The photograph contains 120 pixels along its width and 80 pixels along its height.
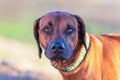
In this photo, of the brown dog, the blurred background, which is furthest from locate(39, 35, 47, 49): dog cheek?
the blurred background

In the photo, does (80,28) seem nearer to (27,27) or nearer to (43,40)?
(43,40)

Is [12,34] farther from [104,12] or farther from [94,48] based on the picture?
[94,48]

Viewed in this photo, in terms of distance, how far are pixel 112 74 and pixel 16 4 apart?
1.58 m

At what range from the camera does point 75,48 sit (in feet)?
8.55

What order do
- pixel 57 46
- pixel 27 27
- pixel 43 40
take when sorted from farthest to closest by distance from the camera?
pixel 27 27 < pixel 43 40 < pixel 57 46

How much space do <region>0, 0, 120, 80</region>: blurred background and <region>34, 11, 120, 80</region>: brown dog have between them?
1.11 m

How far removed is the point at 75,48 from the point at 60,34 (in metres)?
0.15

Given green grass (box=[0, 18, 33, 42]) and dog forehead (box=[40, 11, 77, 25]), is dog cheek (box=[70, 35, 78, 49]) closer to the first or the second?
dog forehead (box=[40, 11, 77, 25])

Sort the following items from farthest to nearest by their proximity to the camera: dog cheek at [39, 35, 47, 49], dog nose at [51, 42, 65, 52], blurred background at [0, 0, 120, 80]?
blurred background at [0, 0, 120, 80] < dog cheek at [39, 35, 47, 49] < dog nose at [51, 42, 65, 52]

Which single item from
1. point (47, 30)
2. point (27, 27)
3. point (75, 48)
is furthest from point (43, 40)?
point (27, 27)

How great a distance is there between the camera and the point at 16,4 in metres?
A: 4.11

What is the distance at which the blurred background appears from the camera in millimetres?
3914

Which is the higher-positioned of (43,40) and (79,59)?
(43,40)

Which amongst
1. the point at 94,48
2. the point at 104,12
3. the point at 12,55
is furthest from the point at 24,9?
the point at 94,48
